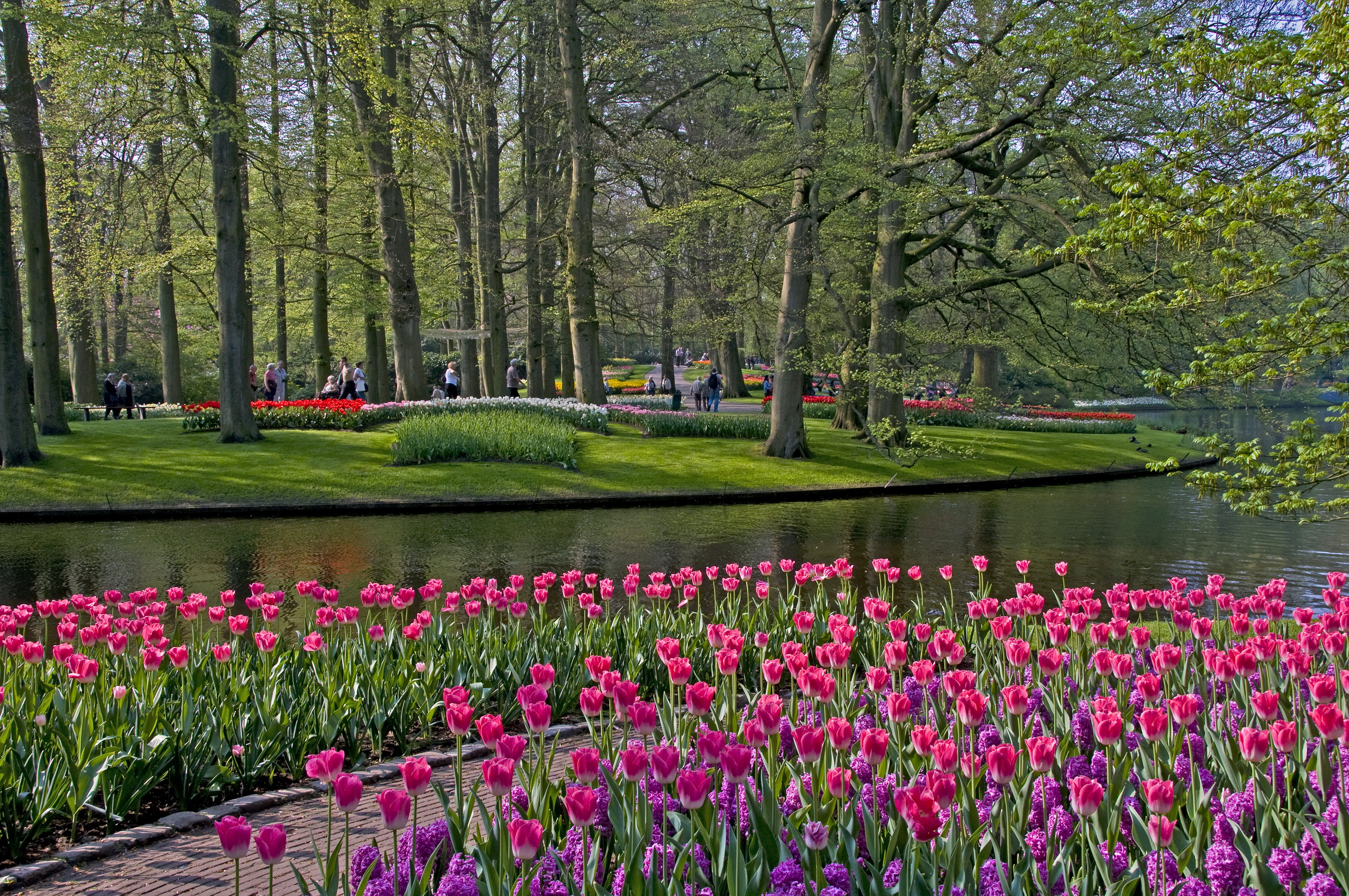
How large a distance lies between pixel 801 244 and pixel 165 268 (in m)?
14.0

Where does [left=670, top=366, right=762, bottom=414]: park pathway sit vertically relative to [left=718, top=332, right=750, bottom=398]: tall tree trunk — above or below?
below

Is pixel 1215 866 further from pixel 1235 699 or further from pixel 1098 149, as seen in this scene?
pixel 1098 149

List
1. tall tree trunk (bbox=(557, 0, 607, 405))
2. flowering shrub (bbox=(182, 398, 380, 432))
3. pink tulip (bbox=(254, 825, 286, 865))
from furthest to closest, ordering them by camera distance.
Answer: flowering shrub (bbox=(182, 398, 380, 432))
tall tree trunk (bbox=(557, 0, 607, 405))
pink tulip (bbox=(254, 825, 286, 865))

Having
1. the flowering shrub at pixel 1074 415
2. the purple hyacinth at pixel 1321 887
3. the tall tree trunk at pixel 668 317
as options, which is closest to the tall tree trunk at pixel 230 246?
the tall tree trunk at pixel 668 317

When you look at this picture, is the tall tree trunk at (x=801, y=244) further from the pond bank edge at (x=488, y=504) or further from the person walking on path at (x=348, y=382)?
the person walking on path at (x=348, y=382)

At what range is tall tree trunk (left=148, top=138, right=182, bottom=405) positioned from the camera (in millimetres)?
20453

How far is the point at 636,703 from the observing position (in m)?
2.74

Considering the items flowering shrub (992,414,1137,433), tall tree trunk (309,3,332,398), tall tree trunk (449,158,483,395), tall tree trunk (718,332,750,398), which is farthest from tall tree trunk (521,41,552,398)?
flowering shrub (992,414,1137,433)

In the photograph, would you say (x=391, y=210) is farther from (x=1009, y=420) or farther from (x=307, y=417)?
(x=1009, y=420)

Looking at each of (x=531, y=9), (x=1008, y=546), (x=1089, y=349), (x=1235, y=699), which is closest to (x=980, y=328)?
(x=1089, y=349)

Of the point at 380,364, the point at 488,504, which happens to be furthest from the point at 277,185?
the point at 488,504

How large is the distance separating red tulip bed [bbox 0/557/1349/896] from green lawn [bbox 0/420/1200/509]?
10261mm

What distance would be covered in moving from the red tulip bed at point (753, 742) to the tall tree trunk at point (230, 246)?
14048 mm

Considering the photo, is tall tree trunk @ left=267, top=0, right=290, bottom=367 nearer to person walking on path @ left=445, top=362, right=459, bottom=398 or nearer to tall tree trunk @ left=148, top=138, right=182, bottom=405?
tall tree trunk @ left=148, top=138, right=182, bottom=405
